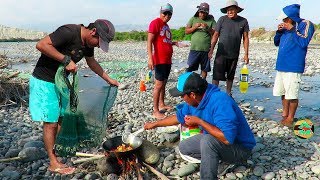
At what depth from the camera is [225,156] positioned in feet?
11.8

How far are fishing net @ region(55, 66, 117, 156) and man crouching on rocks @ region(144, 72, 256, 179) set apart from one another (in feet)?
4.42

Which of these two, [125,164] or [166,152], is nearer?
[125,164]

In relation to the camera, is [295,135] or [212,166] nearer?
[212,166]

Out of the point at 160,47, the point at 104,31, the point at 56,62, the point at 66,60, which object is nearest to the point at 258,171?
the point at 104,31

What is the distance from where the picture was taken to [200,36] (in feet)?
24.1

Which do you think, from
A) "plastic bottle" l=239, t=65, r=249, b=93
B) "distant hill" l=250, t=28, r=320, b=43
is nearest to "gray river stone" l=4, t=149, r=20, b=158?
"plastic bottle" l=239, t=65, r=249, b=93

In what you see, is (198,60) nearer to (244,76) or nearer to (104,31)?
(244,76)

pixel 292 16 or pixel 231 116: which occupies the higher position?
pixel 292 16

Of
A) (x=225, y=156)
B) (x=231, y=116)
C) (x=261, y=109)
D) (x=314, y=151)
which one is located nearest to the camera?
(x=231, y=116)

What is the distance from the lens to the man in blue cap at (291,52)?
5.70 meters

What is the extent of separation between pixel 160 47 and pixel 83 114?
Result: 2443 mm

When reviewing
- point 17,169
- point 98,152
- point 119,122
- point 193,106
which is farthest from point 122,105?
point 193,106

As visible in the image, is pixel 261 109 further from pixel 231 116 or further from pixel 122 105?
pixel 231 116

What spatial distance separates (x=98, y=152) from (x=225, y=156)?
193 cm
